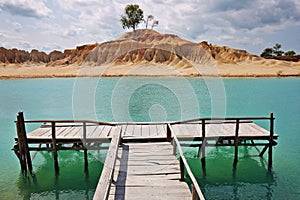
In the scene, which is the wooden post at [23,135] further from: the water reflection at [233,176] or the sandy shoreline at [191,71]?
the sandy shoreline at [191,71]

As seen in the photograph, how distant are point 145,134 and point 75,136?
1.97 metres

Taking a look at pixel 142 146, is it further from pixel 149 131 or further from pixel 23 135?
pixel 23 135

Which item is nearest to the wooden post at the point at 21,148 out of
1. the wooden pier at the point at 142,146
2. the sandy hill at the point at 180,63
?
the wooden pier at the point at 142,146

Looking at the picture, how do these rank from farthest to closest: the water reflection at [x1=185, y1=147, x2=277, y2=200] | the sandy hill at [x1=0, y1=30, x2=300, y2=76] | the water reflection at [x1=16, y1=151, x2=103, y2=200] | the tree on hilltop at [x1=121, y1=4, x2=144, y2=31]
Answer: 1. the tree on hilltop at [x1=121, y1=4, x2=144, y2=31]
2. the sandy hill at [x1=0, y1=30, x2=300, y2=76]
3. the water reflection at [x1=16, y1=151, x2=103, y2=200]
4. the water reflection at [x1=185, y1=147, x2=277, y2=200]

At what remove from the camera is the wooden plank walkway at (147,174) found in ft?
16.8

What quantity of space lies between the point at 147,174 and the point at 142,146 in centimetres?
172

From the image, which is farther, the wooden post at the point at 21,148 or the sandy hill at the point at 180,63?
the sandy hill at the point at 180,63

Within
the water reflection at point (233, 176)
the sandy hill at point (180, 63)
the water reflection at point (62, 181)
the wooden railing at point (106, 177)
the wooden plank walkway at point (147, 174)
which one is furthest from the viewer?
the sandy hill at point (180, 63)

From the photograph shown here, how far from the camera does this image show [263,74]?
55750mm

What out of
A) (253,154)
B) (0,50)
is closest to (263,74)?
(253,154)

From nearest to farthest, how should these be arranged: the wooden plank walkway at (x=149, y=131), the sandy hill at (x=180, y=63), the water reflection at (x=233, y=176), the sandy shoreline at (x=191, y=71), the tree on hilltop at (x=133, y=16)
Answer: the water reflection at (x=233, y=176) < the wooden plank walkway at (x=149, y=131) < the sandy shoreline at (x=191, y=71) < the sandy hill at (x=180, y=63) < the tree on hilltop at (x=133, y=16)

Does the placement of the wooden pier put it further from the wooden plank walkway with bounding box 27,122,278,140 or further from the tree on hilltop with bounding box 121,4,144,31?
the tree on hilltop with bounding box 121,4,144,31

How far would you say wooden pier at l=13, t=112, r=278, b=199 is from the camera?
5.18 m

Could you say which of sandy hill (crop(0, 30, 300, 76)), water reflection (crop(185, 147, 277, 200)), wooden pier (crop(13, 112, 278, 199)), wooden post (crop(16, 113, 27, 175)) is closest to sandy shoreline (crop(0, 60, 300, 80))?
sandy hill (crop(0, 30, 300, 76))
